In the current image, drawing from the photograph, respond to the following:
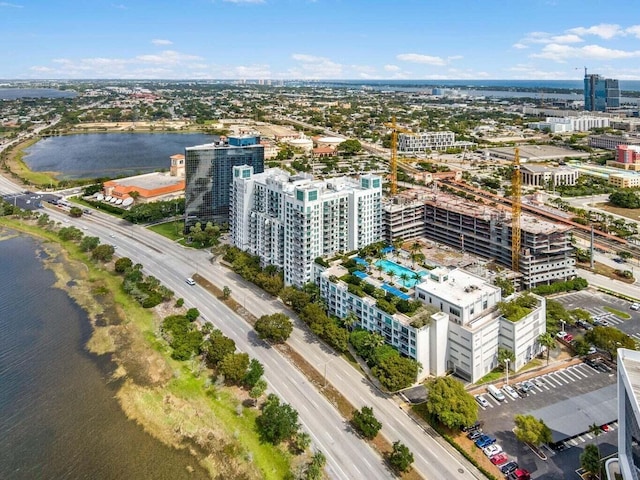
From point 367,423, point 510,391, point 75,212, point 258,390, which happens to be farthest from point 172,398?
point 75,212

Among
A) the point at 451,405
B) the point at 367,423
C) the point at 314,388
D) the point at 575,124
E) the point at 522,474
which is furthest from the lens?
the point at 575,124

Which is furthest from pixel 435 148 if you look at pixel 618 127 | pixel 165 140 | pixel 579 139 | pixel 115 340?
pixel 115 340

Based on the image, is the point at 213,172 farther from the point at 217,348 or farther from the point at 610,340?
the point at 610,340

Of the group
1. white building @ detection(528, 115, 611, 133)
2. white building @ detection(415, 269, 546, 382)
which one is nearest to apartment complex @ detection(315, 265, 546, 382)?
white building @ detection(415, 269, 546, 382)

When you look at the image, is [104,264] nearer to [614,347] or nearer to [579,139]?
[614,347]

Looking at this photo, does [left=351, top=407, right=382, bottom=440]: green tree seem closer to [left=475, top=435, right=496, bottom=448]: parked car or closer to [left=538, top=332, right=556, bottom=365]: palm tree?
[left=475, top=435, right=496, bottom=448]: parked car

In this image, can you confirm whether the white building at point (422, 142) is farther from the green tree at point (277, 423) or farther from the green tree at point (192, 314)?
the green tree at point (277, 423)
